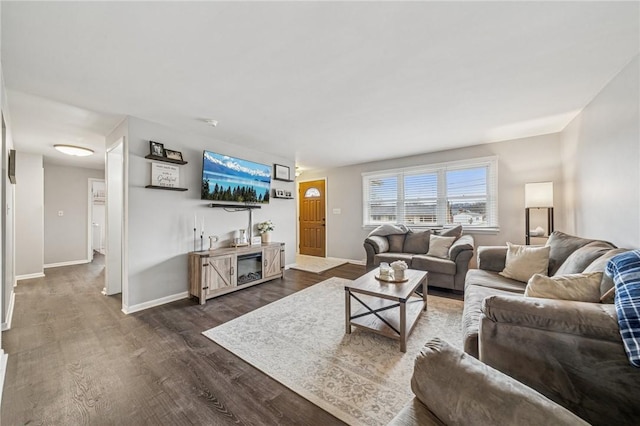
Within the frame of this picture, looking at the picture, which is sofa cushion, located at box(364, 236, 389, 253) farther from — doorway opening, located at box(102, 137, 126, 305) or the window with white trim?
doorway opening, located at box(102, 137, 126, 305)

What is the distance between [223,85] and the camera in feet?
7.24

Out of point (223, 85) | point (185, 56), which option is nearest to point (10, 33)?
point (185, 56)

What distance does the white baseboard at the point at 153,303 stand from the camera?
2.85m

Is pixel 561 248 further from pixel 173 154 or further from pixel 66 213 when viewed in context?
pixel 66 213

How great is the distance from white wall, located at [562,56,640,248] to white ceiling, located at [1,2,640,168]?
0.19 metres

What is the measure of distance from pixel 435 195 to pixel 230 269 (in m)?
3.92

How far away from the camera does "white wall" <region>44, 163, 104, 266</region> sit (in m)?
5.29

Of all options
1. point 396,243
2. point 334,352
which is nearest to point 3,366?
point 334,352

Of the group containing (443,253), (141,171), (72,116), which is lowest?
(443,253)

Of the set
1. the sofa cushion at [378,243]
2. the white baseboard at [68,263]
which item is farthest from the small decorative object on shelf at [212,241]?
the white baseboard at [68,263]

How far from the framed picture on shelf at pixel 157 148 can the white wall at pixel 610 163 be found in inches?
183

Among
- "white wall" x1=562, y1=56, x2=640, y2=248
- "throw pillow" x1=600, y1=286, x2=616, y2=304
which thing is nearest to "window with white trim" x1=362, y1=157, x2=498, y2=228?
"white wall" x1=562, y1=56, x2=640, y2=248

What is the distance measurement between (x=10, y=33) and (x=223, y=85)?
1296 mm

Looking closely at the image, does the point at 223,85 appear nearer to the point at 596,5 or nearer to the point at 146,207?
the point at 146,207
